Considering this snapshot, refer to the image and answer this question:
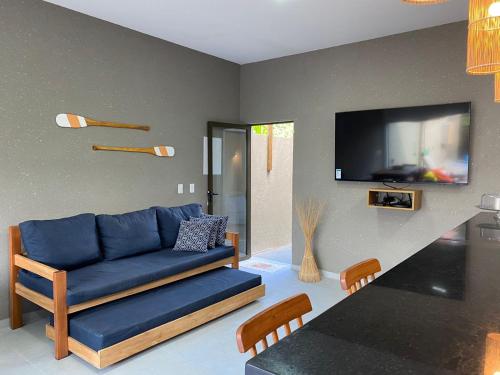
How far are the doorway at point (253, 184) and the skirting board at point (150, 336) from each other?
75.4 inches

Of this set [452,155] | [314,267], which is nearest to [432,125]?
[452,155]

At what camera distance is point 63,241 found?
3379mm

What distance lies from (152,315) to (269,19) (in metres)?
3.01

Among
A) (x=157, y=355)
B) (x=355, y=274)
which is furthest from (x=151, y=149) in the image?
(x=355, y=274)

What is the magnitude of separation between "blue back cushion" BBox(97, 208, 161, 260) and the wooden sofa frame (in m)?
0.57

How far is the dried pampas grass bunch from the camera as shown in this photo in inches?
191

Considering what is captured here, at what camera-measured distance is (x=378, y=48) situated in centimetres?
449

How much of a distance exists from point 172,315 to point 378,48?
3.65 m

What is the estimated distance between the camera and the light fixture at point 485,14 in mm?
1436

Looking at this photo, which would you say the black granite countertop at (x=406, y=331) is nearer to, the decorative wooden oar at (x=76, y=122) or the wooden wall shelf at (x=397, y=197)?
the wooden wall shelf at (x=397, y=197)

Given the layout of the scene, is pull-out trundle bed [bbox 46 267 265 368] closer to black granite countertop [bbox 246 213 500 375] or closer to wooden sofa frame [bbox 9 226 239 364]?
wooden sofa frame [bbox 9 226 239 364]

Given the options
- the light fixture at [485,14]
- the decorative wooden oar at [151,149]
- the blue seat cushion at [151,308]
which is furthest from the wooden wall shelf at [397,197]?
the light fixture at [485,14]

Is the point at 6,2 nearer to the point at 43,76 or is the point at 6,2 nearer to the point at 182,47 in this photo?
the point at 43,76

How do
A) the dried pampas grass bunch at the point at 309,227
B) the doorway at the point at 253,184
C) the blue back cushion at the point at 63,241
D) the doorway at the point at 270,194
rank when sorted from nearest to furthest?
the blue back cushion at the point at 63,241 → the dried pampas grass bunch at the point at 309,227 → the doorway at the point at 253,184 → the doorway at the point at 270,194
